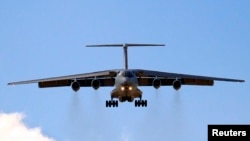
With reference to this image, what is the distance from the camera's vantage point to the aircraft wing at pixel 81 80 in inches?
1759

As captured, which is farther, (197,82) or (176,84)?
(197,82)

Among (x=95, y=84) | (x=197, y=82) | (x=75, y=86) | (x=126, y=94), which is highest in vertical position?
(x=197, y=82)

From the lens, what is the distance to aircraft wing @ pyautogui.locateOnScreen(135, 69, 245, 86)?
1761 inches

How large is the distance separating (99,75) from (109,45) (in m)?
5.22

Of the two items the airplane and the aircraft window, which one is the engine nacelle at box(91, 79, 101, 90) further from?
the aircraft window

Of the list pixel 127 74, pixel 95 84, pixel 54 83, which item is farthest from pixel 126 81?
pixel 54 83

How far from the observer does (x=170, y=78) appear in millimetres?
46562

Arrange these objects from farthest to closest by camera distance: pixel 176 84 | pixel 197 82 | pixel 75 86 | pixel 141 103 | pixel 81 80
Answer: pixel 197 82
pixel 81 80
pixel 141 103
pixel 176 84
pixel 75 86

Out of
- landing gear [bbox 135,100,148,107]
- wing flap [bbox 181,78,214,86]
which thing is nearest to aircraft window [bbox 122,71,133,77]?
landing gear [bbox 135,100,148,107]

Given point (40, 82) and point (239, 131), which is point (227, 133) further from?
point (40, 82)

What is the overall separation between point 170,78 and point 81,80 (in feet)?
20.1

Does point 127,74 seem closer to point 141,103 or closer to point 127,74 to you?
point 127,74

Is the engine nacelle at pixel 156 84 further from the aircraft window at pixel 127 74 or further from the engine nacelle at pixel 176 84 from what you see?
the aircraft window at pixel 127 74

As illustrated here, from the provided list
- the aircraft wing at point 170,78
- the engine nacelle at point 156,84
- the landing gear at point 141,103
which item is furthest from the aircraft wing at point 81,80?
the engine nacelle at point 156,84
